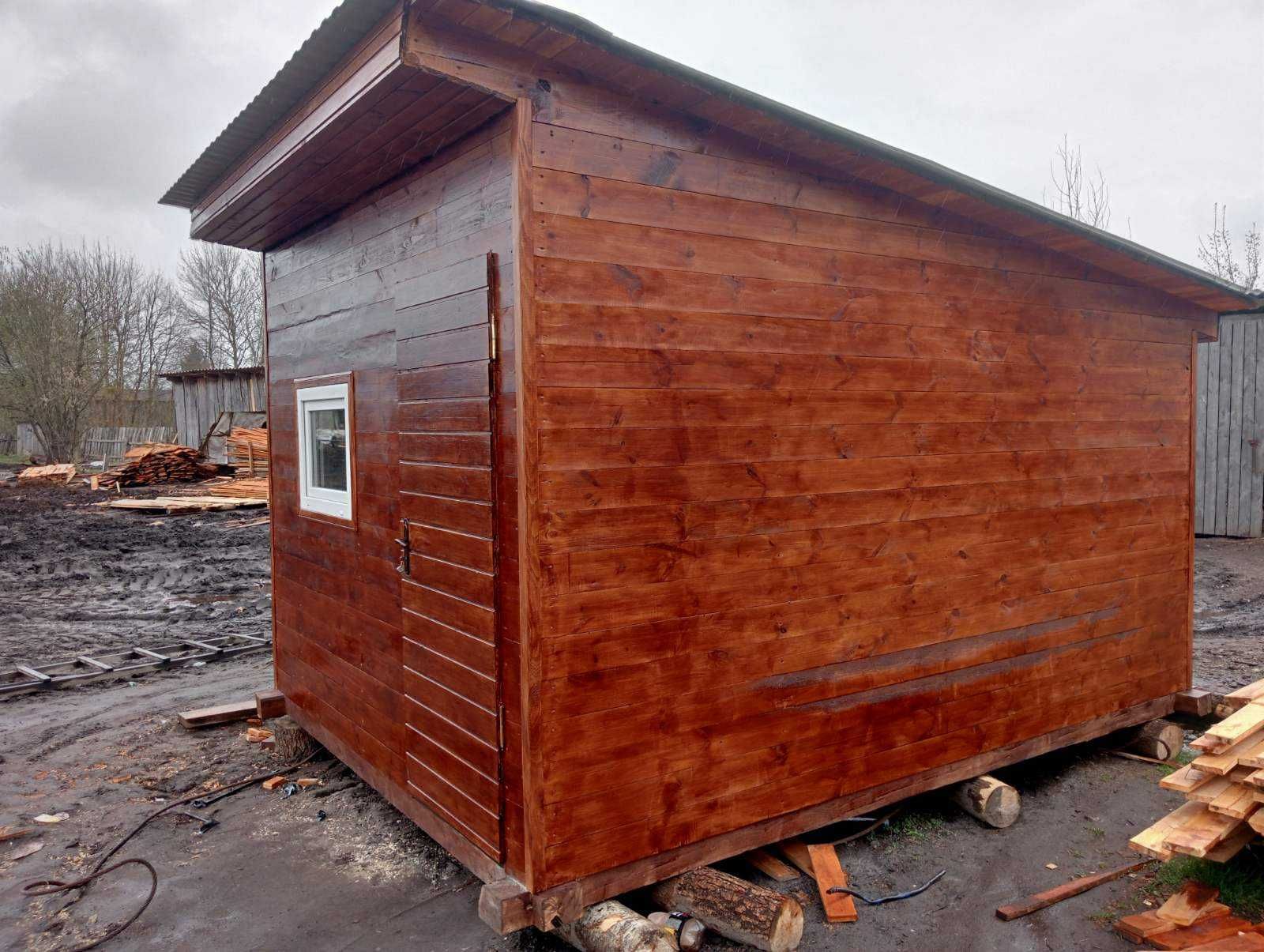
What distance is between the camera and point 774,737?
3.76 meters

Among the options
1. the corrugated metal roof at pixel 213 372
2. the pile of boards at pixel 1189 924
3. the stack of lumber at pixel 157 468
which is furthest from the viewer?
the corrugated metal roof at pixel 213 372

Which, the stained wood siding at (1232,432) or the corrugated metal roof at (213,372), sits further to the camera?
the corrugated metal roof at (213,372)

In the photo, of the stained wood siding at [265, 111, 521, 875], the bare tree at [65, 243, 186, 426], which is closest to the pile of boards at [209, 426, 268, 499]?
the bare tree at [65, 243, 186, 426]

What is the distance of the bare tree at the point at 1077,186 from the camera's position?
17469mm

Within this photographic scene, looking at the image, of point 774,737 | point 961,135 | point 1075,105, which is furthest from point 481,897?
point 961,135

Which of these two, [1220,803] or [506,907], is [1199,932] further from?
[506,907]

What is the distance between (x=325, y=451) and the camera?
16.3 feet

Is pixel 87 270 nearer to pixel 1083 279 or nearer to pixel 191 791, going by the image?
pixel 191 791

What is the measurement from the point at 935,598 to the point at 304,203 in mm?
3966

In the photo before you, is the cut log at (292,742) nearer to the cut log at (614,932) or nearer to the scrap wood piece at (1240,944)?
the cut log at (614,932)

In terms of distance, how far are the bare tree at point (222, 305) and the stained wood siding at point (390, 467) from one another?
3382cm

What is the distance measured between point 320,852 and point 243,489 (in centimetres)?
1610

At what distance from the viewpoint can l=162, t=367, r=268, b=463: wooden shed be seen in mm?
24625

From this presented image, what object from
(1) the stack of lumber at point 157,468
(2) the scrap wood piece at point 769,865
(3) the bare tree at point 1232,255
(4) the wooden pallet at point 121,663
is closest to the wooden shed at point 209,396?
(1) the stack of lumber at point 157,468
